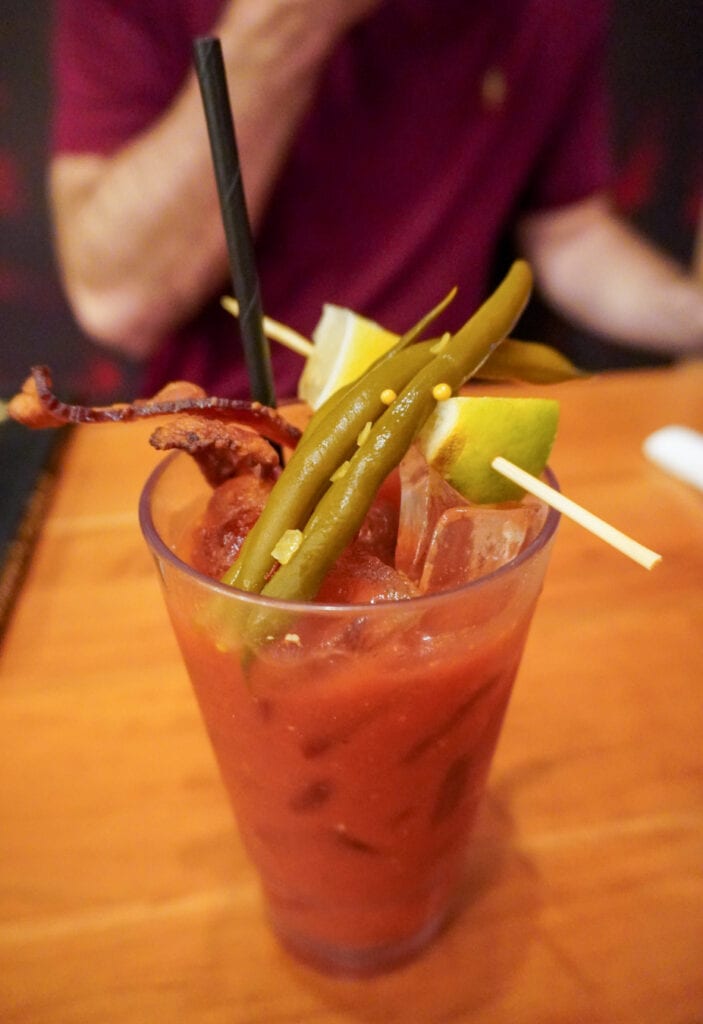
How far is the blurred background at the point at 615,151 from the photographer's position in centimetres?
219

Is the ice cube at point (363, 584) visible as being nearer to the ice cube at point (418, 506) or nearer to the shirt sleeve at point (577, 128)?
the ice cube at point (418, 506)

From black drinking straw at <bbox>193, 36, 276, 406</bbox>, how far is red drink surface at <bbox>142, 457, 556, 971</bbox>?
94 millimetres

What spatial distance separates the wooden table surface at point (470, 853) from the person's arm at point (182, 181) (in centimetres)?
93

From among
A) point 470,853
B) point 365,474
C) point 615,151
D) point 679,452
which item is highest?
point 365,474

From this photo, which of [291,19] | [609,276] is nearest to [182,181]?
[291,19]

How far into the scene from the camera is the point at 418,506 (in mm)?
485

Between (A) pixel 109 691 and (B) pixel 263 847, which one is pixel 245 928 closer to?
(B) pixel 263 847

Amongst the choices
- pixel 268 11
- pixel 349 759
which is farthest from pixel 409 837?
pixel 268 11

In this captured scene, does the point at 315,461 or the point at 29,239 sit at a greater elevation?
the point at 315,461

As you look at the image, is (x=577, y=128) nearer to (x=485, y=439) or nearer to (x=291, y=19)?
(x=291, y=19)

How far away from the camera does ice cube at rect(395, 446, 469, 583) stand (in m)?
0.48

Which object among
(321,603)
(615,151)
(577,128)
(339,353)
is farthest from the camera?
(615,151)

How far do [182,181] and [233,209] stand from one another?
1226 mm

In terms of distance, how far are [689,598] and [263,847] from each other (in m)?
0.57
